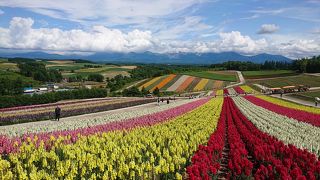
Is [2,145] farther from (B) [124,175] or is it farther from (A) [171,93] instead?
(A) [171,93]

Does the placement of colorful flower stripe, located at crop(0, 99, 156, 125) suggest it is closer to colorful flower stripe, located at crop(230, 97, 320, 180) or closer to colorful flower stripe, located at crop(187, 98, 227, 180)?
colorful flower stripe, located at crop(187, 98, 227, 180)

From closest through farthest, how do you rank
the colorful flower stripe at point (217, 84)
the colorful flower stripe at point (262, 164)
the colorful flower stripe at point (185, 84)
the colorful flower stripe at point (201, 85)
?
the colorful flower stripe at point (262, 164), the colorful flower stripe at point (185, 84), the colorful flower stripe at point (201, 85), the colorful flower stripe at point (217, 84)

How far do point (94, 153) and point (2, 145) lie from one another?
4.63 m

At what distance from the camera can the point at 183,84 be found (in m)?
106

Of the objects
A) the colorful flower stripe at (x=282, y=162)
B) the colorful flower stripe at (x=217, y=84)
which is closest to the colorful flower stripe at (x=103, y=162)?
the colorful flower stripe at (x=282, y=162)

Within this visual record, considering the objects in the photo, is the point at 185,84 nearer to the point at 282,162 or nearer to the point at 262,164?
the point at 262,164

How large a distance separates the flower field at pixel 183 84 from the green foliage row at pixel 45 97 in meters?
26.3

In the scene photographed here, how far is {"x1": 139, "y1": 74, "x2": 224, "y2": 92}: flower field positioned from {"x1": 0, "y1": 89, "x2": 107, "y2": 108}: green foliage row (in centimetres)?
2627

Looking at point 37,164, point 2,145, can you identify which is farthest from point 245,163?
point 2,145

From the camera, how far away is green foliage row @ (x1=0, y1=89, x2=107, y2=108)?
49.1m

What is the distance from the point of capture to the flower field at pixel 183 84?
98375 mm

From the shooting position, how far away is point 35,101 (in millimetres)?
52938

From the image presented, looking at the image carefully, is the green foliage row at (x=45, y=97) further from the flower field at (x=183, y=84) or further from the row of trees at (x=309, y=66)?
the row of trees at (x=309, y=66)

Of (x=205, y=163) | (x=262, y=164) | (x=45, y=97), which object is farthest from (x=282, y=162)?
(x=45, y=97)
